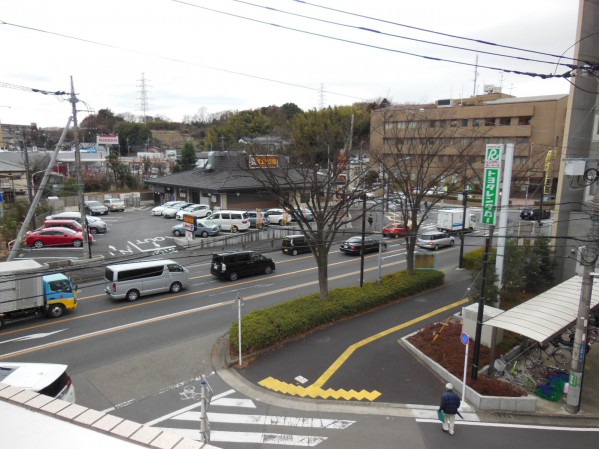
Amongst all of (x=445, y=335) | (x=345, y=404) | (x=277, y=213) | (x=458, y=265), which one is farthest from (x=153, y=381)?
(x=277, y=213)

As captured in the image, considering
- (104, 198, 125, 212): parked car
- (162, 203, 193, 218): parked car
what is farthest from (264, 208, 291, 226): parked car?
(104, 198, 125, 212): parked car

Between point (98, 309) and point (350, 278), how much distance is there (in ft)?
41.3

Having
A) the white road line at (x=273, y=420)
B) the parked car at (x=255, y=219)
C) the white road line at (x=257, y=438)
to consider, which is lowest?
the white road line at (x=273, y=420)

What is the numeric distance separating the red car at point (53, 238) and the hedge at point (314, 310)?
1845 cm

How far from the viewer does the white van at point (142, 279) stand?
18.1 metres

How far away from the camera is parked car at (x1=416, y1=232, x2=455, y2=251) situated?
96.6 ft

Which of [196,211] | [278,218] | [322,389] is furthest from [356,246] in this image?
[196,211]

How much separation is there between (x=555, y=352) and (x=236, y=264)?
1505 centimetres

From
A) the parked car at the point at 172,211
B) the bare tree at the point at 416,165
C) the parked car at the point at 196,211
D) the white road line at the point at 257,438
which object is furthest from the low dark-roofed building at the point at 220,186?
the white road line at the point at 257,438

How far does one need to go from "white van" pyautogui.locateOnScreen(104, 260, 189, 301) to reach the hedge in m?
6.81

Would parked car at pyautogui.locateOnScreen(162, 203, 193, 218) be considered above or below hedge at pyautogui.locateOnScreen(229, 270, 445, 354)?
above

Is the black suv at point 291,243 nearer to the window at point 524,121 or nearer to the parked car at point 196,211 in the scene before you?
the parked car at point 196,211

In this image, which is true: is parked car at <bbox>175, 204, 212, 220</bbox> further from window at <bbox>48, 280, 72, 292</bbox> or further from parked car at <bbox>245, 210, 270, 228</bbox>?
window at <bbox>48, 280, 72, 292</bbox>

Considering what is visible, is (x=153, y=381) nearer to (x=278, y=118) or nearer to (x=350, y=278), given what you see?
(x=350, y=278)
